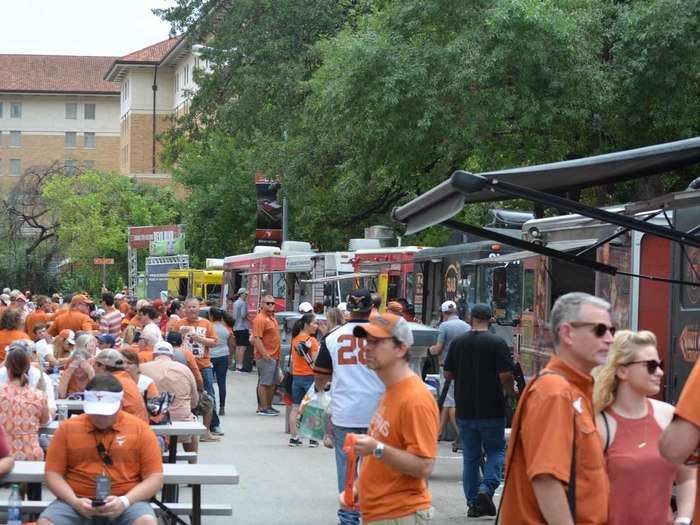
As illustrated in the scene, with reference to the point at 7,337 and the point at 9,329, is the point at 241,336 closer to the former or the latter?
the point at 9,329

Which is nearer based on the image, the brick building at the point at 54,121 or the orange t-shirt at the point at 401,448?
the orange t-shirt at the point at 401,448

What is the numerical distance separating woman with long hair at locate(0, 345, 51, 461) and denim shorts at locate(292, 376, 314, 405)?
6731mm

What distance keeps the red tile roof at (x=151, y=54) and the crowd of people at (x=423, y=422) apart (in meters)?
92.7

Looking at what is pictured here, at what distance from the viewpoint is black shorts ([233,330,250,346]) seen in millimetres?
34219

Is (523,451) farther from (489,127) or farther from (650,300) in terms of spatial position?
(489,127)

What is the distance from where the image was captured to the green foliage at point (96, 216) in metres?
70.2

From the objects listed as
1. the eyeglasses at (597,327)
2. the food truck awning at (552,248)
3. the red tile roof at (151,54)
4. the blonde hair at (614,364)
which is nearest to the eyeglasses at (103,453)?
the blonde hair at (614,364)

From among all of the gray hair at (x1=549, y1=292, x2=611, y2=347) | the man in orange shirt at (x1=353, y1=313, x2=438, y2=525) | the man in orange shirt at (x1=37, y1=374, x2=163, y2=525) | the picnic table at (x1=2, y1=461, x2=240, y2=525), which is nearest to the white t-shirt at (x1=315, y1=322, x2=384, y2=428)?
the picnic table at (x1=2, y1=461, x2=240, y2=525)

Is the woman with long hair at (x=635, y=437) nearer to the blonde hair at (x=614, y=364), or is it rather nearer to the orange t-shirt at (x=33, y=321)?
the blonde hair at (x=614, y=364)

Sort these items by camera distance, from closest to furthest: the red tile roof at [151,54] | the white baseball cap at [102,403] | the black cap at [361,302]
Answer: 1. the white baseball cap at [102,403]
2. the black cap at [361,302]
3. the red tile roof at [151,54]

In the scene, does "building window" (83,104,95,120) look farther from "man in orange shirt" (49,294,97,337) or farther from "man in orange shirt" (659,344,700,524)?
"man in orange shirt" (659,344,700,524)

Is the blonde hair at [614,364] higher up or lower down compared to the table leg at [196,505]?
higher up

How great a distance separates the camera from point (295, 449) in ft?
58.4

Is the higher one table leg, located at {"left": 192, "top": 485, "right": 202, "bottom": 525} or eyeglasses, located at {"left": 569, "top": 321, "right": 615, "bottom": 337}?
eyeglasses, located at {"left": 569, "top": 321, "right": 615, "bottom": 337}
